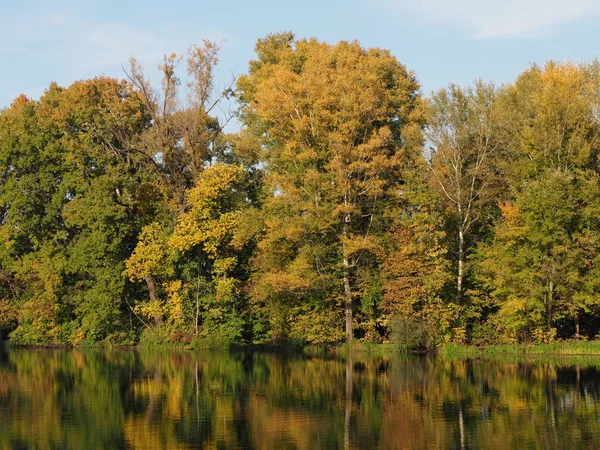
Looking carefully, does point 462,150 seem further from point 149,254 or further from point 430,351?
point 149,254

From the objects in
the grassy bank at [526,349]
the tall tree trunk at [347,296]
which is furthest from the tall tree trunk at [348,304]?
the grassy bank at [526,349]

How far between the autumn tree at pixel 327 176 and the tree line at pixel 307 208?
0.42 feet

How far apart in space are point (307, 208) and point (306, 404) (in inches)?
872

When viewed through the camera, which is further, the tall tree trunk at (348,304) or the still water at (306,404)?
the tall tree trunk at (348,304)

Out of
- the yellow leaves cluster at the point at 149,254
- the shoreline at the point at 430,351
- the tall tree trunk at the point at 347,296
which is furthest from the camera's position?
the yellow leaves cluster at the point at 149,254

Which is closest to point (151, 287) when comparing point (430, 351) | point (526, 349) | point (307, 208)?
point (307, 208)

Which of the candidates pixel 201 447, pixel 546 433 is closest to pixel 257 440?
pixel 201 447

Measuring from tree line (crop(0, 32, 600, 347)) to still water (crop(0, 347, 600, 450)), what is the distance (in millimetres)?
5965

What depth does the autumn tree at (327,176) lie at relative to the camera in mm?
50094

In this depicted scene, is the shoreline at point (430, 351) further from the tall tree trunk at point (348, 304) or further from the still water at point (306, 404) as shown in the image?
the still water at point (306, 404)

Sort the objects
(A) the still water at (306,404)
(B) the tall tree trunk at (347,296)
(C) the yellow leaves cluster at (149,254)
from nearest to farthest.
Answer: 1. (A) the still water at (306,404)
2. (B) the tall tree trunk at (347,296)
3. (C) the yellow leaves cluster at (149,254)

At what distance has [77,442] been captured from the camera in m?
22.8

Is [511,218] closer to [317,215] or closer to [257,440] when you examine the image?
[317,215]

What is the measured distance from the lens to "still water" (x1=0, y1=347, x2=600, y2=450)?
898 inches
